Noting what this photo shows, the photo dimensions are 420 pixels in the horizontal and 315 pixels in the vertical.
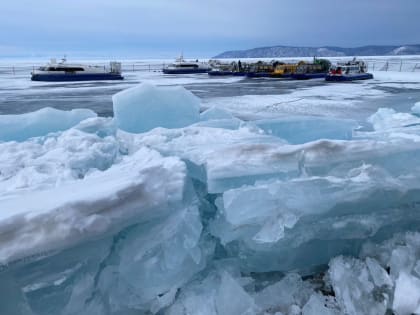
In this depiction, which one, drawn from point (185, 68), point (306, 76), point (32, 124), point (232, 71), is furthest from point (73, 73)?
point (32, 124)

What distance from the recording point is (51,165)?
12.3 ft

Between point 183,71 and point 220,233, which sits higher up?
point 183,71

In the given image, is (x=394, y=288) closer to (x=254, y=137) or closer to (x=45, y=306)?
(x=254, y=137)

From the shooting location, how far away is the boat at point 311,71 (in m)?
25.8

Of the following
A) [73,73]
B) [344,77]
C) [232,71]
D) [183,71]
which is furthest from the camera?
[183,71]

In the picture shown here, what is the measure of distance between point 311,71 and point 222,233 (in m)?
27.9

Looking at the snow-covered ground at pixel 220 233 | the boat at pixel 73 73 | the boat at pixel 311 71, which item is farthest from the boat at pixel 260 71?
the snow-covered ground at pixel 220 233

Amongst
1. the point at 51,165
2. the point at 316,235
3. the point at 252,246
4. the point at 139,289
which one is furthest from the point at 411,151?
the point at 51,165

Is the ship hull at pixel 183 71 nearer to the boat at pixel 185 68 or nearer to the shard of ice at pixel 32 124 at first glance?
the boat at pixel 185 68

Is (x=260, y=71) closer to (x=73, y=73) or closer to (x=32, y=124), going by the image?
(x=73, y=73)

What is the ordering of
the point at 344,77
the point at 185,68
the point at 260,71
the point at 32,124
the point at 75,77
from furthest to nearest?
the point at 185,68 → the point at 260,71 → the point at 75,77 → the point at 344,77 → the point at 32,124

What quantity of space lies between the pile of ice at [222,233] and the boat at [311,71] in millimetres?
23679

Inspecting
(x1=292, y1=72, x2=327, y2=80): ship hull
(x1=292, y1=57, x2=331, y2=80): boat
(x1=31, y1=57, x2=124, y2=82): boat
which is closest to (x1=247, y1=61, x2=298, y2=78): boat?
(x1=292, y1=57, x2=331, y2=80): boat

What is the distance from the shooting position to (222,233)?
8.84 ft
